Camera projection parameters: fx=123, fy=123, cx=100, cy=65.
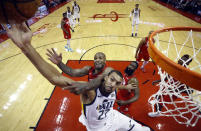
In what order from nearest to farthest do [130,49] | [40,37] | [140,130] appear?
[140,130]
[130,49]
[40,37]

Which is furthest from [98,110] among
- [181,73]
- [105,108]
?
[181,73]

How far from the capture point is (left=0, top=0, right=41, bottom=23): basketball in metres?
0.87

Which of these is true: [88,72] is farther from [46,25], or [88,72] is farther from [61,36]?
[46,25]

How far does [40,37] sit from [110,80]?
7039mm

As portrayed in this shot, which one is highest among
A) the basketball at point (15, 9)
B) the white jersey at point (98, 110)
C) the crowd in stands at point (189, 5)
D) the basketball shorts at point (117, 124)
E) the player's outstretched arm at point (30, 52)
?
the basketball at point (15, 9)

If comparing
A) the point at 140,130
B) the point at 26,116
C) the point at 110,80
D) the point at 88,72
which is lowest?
the point at 26,116

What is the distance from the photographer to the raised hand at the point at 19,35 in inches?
34.9

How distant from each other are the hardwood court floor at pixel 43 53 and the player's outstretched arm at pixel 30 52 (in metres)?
2.70

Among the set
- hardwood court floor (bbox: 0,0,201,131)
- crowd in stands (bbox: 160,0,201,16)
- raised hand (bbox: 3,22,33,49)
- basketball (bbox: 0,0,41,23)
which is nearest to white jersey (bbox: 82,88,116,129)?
raised hand (bbox: 3,22,33,49)

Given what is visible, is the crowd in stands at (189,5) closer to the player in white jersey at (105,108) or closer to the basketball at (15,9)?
the player in white jersey at (105,108)

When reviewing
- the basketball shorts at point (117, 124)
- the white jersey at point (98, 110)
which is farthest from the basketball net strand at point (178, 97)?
the white jersey at point (98, 110)

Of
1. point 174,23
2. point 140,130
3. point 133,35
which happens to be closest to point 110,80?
point 140,130

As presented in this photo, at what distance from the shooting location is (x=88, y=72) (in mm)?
2865

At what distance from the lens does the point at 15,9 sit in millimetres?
891
